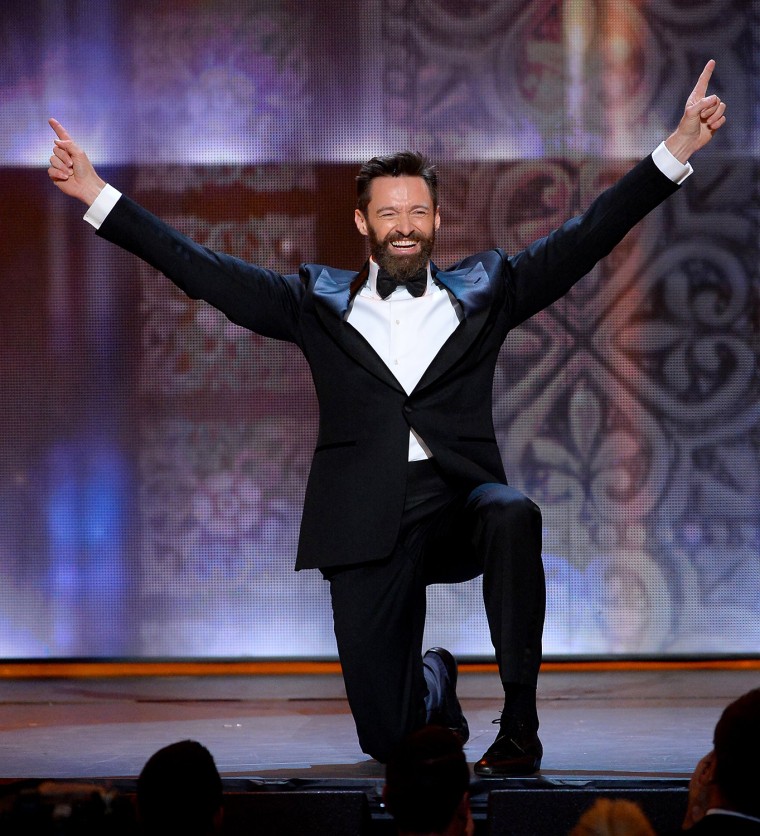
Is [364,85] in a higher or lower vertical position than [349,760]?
higher

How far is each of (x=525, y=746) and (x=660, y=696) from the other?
1413mm

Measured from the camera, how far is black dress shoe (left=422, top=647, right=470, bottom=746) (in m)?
2.54

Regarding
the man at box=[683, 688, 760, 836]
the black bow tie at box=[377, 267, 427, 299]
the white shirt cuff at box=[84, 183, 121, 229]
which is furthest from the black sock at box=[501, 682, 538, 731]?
the white shirt cuff at box=[84, 183, 121, 229]

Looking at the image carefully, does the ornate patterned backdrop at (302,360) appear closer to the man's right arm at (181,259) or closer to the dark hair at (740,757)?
the man's right arm at (181,259)

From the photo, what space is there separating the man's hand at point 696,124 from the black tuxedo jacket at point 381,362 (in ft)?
0.19

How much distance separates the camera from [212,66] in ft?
13.8

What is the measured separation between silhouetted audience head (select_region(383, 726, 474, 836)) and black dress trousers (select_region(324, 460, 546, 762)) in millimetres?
678

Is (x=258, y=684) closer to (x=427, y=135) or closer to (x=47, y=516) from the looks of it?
(x=47, y=516)

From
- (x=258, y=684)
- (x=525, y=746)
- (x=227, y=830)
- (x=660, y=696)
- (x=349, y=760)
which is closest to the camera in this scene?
(x=227, y=830)

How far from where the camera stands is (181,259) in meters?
2.50

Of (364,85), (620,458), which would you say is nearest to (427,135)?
(364,85)

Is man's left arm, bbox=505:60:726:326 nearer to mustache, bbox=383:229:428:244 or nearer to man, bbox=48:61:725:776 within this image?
man, bbox=48:61:725:776

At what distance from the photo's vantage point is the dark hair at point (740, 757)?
4.61 ft

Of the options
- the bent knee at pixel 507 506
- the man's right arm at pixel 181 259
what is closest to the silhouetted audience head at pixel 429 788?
the bent knee at pixel 507 506
